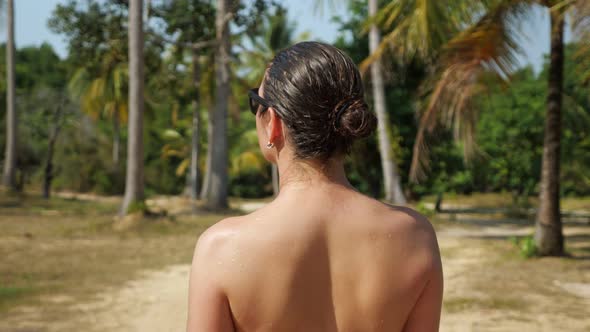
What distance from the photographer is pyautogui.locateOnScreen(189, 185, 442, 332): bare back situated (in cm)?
113

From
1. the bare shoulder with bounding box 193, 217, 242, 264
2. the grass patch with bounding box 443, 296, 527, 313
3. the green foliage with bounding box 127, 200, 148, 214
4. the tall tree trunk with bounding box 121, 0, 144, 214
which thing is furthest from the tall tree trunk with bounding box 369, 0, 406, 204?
the bare shoulder with bounding box 193, 217, 242, 264

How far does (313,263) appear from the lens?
1.16 m

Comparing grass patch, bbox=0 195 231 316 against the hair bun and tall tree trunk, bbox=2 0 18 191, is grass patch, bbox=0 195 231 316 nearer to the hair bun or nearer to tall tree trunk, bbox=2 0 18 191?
tall tree trunk, bbox=2 0 18 191

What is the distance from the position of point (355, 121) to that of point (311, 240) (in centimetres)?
26

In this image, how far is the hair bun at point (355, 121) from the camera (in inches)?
45.4

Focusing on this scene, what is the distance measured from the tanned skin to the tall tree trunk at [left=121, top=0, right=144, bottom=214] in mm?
13165

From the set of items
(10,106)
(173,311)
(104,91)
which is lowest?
(173,311)

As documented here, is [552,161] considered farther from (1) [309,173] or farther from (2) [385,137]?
(1) [309,173]

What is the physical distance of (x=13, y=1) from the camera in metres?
21.8

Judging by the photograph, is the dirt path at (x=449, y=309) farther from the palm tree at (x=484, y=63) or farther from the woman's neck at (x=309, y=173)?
the woman's neck at (x=309, y=173)

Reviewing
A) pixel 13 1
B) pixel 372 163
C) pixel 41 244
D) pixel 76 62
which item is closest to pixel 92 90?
pixel 76 62

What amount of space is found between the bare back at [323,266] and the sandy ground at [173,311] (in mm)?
4990

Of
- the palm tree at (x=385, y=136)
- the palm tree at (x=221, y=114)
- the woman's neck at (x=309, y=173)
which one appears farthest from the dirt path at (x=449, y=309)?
the palm tree at (x=221, y=114)

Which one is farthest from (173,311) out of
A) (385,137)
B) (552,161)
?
(385,137)
